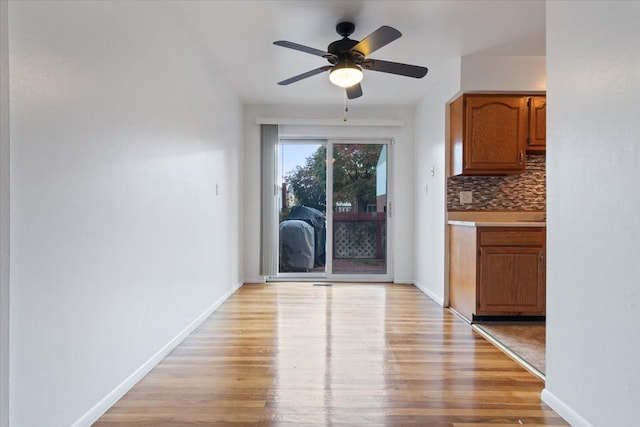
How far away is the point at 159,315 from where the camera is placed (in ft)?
7.59

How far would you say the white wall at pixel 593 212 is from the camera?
1.33 m

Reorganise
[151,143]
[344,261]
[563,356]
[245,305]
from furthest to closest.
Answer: [344,261] < [245,305] < [151,143] < [563,356]

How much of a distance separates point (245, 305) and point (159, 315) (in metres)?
1.44

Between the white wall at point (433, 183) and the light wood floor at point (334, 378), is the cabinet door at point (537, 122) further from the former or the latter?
the light wood floor at point (334, 378)

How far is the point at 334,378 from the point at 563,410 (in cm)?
110

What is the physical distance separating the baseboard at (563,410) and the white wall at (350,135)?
310 centimetres

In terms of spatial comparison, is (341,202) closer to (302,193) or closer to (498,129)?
(302,193)

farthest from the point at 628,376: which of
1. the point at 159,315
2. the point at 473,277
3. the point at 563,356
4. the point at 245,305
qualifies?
the point at 245,305

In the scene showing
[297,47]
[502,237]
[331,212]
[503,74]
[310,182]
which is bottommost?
[502,237]

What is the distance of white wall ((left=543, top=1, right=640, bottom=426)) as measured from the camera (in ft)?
4.36

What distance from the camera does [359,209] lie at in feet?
16.5

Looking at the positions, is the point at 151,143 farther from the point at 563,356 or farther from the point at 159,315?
the point at 563,356

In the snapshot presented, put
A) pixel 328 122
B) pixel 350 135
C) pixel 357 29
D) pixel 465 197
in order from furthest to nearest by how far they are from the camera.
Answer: pixel 350 135 → pixel 328 122 → pixel 465 197 → pixel 357 29

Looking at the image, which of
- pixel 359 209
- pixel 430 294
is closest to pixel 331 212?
pixel 359 209
